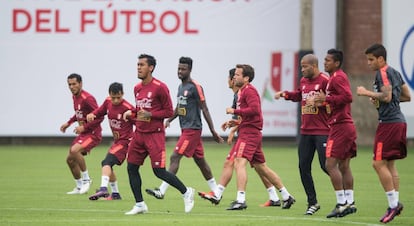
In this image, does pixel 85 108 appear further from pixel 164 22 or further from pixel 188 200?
pixel 164 22

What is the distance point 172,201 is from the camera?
18.8 metres

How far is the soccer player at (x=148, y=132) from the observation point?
52.3ft

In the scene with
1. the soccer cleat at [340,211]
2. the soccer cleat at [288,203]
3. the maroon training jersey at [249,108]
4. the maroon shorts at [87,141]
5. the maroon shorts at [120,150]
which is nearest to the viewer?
the soccer cleat at [340,211]

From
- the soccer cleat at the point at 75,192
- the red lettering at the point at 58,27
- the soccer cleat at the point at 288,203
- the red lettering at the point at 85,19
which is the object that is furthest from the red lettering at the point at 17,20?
the soccer cleat at the point at 288,203

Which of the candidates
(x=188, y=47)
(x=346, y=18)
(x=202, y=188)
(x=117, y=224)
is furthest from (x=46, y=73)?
(x=117, y=224)

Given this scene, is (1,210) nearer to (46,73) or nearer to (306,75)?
(306,75)

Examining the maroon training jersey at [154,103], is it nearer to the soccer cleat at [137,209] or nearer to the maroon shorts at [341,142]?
the soccer cleat at [137,209]

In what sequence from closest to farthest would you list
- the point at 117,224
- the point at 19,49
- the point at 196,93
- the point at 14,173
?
the point at 117,224 < the point at 196,93 < the point at 14,173 < the point at 19,49

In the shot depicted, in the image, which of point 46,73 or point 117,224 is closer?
point 117,224

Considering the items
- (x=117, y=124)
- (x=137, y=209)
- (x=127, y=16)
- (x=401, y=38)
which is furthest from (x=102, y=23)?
(x=137, y=209)

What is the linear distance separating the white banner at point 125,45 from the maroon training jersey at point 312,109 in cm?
2045

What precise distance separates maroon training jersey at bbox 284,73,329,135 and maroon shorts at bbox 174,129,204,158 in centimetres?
298

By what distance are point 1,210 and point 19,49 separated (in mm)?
20878

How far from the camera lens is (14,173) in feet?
82.8
